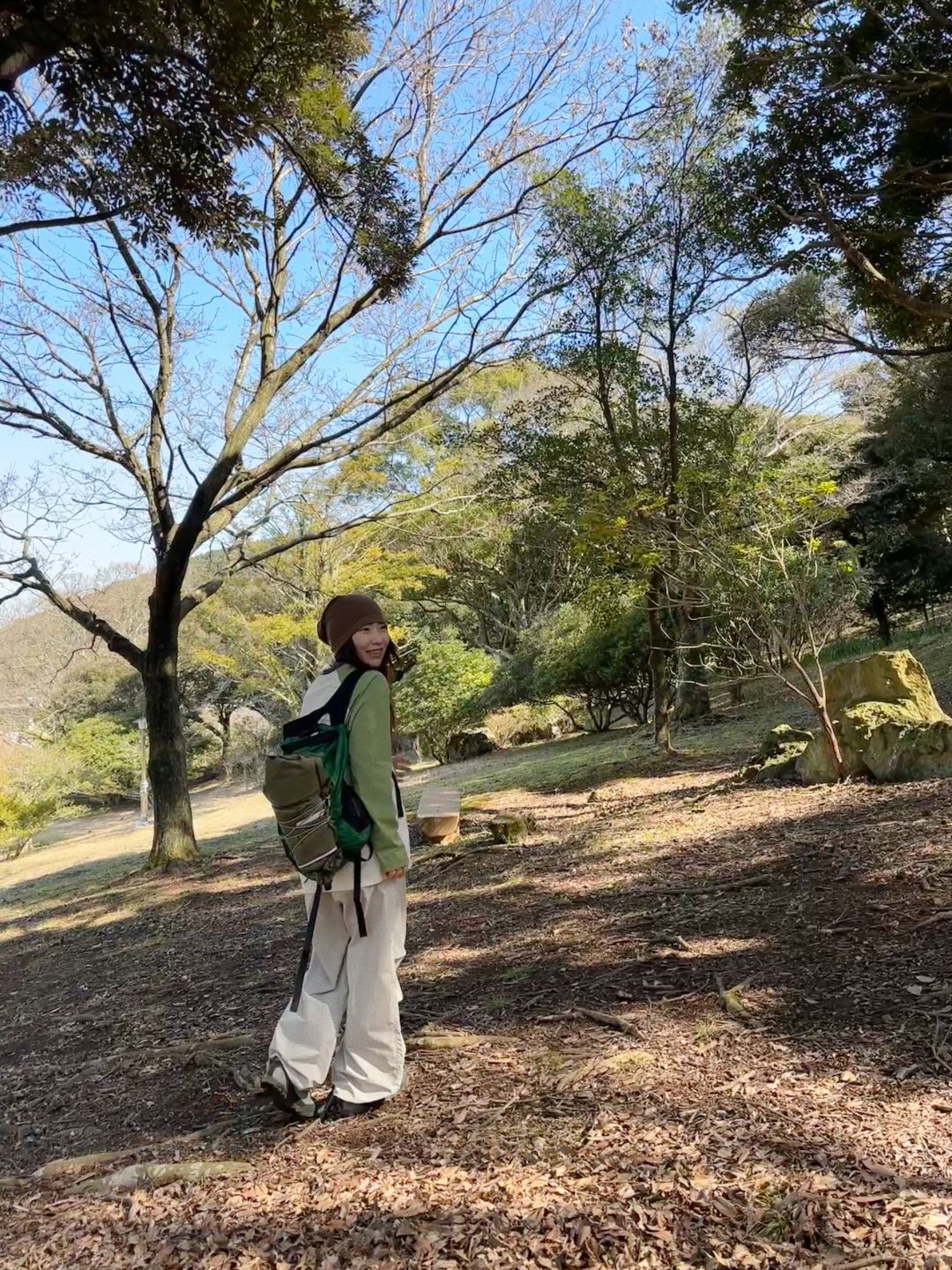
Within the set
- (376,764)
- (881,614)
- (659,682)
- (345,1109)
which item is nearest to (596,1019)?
(345,1109)

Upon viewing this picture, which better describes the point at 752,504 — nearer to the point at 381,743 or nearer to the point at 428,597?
the point at 381,743

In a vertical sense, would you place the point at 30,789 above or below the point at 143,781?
above

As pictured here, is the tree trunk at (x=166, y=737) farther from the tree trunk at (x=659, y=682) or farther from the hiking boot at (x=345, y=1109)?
the hiking boot at (x=345, y=1109)

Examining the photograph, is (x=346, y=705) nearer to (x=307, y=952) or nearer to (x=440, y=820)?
(x=307, y=952)

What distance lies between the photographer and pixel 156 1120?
274cm

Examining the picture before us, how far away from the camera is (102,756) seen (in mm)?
27422

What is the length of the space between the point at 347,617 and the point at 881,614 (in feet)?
52.4

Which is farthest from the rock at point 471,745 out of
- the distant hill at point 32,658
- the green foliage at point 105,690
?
the green foliage at point 105,690

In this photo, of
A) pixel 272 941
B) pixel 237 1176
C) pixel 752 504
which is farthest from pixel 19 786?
pixel 237 1176

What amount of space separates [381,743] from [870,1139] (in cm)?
158

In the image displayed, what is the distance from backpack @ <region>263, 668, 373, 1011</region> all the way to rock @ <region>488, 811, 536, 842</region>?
14.2ft

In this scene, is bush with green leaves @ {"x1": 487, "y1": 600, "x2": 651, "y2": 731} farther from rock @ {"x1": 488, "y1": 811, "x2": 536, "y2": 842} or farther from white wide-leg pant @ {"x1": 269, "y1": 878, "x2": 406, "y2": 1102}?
white wide-leg pant @ {"x1": 269, "y1": 878, "x2": 406, "y2": 1102}

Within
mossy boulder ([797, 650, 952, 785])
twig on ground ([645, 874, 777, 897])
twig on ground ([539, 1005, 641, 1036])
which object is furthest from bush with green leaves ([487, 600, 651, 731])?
twig on ground ([539, 1005, 641, 1036])

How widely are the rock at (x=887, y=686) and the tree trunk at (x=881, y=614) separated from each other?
10343 millimetres
